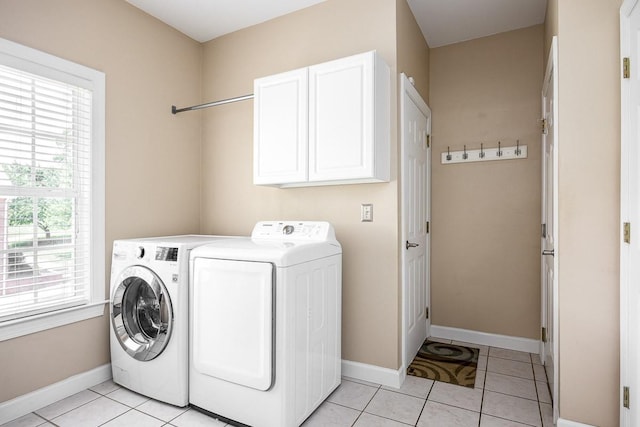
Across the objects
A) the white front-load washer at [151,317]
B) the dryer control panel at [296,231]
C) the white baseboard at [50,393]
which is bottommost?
the white baseboard at [50,393]

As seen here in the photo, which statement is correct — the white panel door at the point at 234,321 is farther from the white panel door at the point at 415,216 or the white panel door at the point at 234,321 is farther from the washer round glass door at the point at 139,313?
the white panel door at the point at 415,216

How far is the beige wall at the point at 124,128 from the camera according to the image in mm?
2109

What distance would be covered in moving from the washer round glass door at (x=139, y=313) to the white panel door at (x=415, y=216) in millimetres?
1607

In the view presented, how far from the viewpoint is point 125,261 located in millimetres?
2357

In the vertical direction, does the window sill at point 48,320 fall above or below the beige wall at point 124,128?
below

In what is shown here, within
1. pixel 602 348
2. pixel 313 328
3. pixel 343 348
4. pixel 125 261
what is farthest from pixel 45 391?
pixel 602 348

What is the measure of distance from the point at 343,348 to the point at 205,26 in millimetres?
2779

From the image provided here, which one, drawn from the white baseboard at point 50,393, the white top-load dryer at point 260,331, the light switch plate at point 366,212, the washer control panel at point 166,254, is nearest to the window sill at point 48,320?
the white baseboard at point 50,393

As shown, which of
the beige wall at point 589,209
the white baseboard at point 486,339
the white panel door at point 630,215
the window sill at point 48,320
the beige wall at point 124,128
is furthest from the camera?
the white baseboard at point 486,339

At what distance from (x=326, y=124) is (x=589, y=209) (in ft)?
4.85

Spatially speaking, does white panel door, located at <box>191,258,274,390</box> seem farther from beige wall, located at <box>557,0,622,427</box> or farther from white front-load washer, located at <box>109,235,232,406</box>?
beige wall, located at <box>557,0,622,427</box>

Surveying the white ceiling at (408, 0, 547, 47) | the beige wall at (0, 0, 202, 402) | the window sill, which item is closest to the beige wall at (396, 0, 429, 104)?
the white ceiling at (408, 0, 547, 47)

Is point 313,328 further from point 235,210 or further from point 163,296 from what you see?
point 235,210

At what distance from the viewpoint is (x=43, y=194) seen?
7.20 ft
